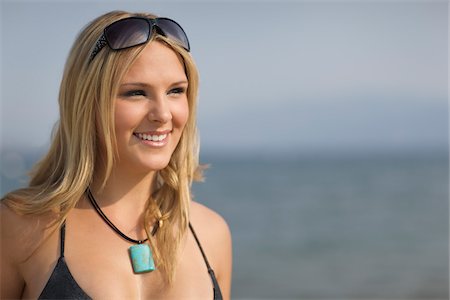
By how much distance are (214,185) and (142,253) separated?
33.7m

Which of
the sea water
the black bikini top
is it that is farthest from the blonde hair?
the sea water

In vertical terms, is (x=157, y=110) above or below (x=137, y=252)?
above

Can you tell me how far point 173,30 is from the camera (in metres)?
3.13

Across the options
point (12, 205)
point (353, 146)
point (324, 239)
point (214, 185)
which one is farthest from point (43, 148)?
point (353, 146)

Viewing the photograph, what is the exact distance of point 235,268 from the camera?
1380 centimetres

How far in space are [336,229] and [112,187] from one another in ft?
62.5

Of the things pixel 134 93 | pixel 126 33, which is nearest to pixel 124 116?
pixel 134 93

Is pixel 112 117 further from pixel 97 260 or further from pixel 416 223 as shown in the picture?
pixel 416 223

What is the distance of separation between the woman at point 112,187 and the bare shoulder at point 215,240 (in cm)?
7

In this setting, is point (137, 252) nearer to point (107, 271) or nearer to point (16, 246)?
point (107, 271)

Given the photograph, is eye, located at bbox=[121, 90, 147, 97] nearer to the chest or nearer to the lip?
the lip

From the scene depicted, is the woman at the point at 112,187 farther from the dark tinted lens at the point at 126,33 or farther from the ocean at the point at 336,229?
the ocean at the point at 336,229

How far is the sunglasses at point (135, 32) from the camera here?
9.67 feet

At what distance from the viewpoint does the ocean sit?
12461 millimetres
